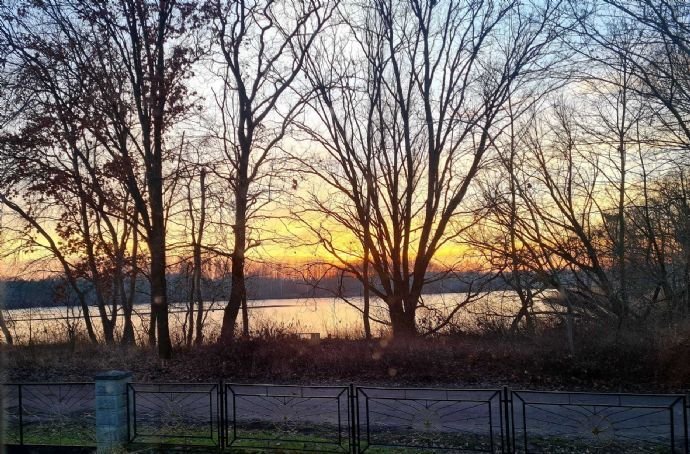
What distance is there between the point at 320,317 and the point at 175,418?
1040 cm

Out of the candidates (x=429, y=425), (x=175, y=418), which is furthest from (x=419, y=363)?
(x=175, y=418)

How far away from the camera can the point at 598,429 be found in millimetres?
8906

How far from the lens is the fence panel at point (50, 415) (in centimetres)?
1076

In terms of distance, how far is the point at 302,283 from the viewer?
824 inches

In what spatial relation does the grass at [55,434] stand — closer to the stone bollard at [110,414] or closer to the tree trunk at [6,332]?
the stone bollard at [110,414]

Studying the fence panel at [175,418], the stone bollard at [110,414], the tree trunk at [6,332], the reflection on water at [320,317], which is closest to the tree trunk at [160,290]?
the reflection on water at [320,317]

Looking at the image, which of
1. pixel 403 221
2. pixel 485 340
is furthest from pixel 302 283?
pixel 485 340

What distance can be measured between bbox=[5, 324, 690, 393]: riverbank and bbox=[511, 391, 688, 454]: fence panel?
334 centimetres

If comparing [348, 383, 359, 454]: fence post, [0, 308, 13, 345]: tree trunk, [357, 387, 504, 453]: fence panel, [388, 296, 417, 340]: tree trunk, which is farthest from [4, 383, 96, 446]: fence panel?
[388, 296, 417, 340]: tree trunk

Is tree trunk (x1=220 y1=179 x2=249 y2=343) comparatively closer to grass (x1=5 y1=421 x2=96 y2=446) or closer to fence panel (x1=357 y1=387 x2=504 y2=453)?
grass (x1=5 y1=421 x2=96 y2=446)

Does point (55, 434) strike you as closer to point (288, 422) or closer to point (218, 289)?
point (288, 422)

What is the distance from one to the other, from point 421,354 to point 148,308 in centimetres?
1749

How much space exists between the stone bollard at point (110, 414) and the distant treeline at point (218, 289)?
933cm

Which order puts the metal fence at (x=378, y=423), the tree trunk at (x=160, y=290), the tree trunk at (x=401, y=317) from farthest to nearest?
the tree trunk at (x=401, y=317) < the tree trunk at (x=160, y=290) < the metal fence at (x=378, y=423)
